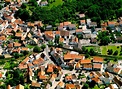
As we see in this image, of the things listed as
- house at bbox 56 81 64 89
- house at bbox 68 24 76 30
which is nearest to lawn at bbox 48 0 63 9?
house at bbox 68 24 76 30

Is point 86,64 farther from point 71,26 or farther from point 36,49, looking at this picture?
point 71,26

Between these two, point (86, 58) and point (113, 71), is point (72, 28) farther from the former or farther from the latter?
point (113, 71)

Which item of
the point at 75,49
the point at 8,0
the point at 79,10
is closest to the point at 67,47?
the point at 75,49

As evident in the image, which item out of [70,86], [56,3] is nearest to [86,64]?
[70,86]

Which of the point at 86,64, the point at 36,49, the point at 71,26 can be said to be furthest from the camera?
the point at 71,26

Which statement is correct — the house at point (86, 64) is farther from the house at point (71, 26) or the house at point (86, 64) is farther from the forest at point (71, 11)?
the forest at point (71, 11)

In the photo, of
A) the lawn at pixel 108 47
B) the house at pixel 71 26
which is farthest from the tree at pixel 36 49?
the lawn at pixel 108 47

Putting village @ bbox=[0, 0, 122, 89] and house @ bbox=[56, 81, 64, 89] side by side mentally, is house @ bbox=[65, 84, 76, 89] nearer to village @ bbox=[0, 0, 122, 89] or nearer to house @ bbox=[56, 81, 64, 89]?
village @ bbox=[0, 0, 122, 89]
